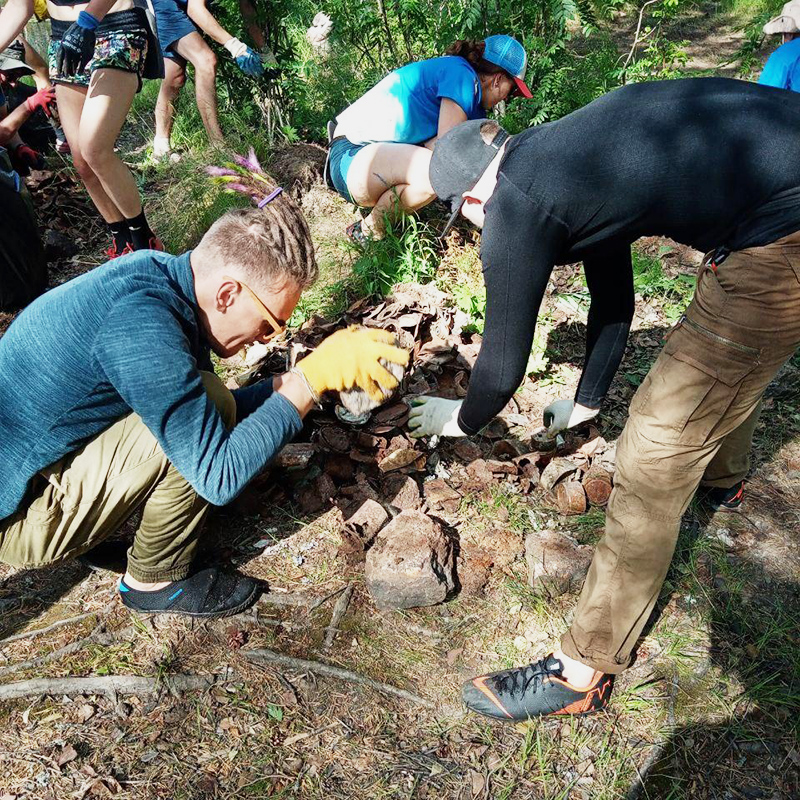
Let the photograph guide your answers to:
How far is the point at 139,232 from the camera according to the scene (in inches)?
165

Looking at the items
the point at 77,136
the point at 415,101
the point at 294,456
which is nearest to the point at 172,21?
the point at 77,136

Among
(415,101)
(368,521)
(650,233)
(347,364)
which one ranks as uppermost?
(415,101)

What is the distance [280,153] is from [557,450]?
3.76 metres

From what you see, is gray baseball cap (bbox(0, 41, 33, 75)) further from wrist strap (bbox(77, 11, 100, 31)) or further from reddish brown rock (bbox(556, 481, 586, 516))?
reddish brown rock (bbox(556, 481, 586, 516))

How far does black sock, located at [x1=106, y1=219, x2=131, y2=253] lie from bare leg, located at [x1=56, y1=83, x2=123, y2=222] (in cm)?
3

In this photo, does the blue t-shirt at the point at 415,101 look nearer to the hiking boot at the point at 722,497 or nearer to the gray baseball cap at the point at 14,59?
the hiking boot at the point at 722,497

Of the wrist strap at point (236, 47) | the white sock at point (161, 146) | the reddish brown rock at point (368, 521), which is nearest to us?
the reddish brown rock at point (368, 521)

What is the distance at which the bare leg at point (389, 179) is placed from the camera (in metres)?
3.87

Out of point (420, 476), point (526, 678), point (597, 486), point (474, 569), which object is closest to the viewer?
point (526, 678)

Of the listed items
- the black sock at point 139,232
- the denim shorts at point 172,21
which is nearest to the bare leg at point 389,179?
the black sock at point 139,232

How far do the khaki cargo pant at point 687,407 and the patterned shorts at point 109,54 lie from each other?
336 centimetres

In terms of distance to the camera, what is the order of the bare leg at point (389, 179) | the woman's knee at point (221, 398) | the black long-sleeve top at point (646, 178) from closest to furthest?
1. the black long-sleeve top at point (646, 178)
2. the woman's knee at point (221, 398)
3. the bare leg at point (389, 179)

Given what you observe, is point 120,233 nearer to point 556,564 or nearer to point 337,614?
point 337,614

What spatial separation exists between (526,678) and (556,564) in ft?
1.47
